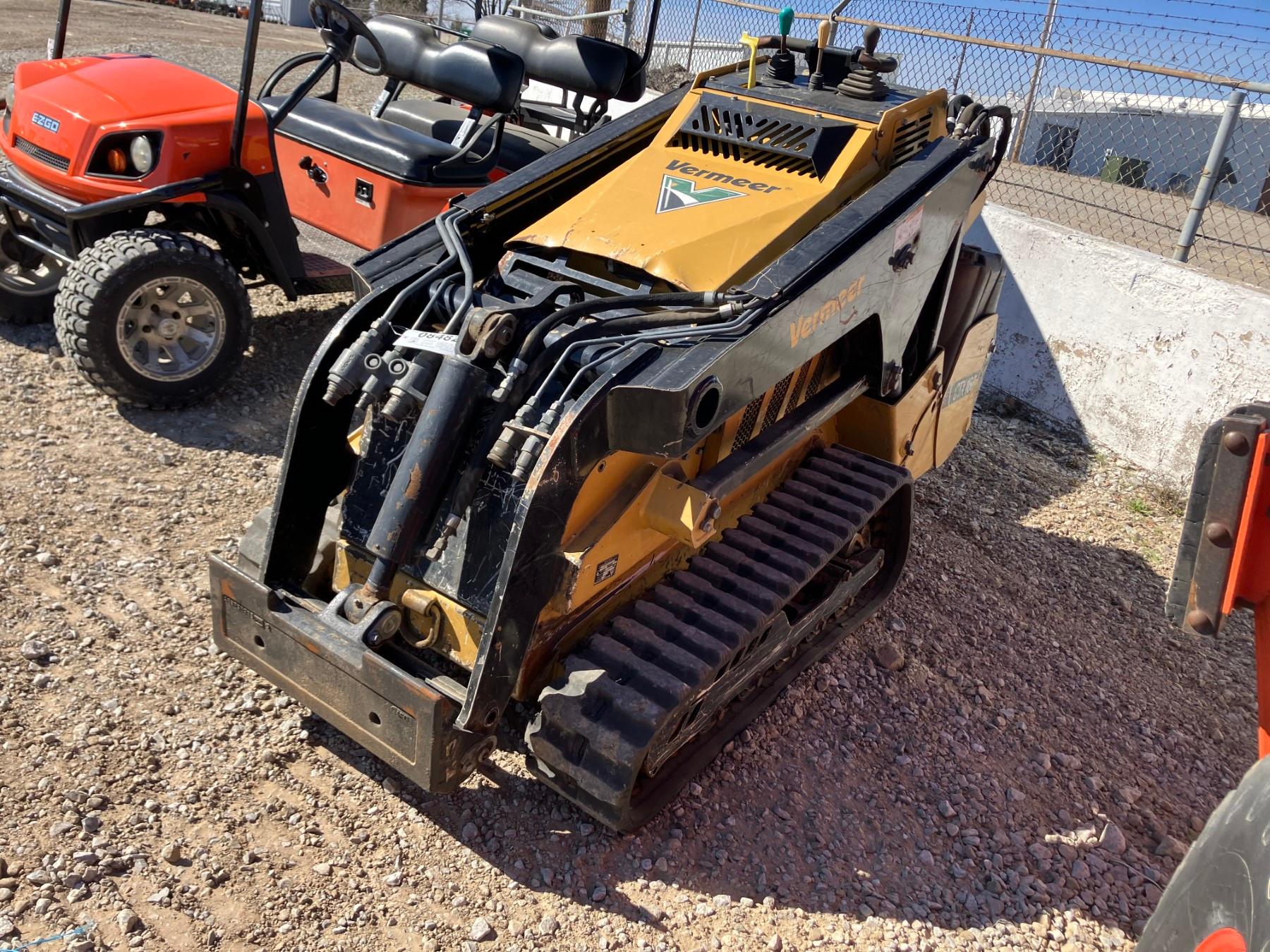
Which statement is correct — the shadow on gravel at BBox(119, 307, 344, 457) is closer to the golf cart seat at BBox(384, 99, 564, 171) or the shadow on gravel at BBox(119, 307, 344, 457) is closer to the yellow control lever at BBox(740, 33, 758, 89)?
the golf cart seat at BBox(384, 99, 564, 171)

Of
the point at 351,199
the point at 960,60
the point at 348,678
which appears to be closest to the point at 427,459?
the point at 348,678

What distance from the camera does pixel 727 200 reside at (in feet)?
11.2

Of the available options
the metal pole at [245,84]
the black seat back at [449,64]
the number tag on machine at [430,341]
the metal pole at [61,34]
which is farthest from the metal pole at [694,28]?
the number tag on machine at [430,341]

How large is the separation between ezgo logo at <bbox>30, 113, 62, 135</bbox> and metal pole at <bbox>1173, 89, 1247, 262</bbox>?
5528 mm

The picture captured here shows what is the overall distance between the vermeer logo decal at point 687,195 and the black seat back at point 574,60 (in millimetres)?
2285

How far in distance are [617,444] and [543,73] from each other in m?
3.70

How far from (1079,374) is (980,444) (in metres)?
0.80

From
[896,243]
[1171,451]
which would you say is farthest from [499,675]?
[1171,451]

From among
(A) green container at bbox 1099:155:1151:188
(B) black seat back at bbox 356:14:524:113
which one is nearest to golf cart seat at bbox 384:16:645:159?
(B) black seat back at bbox 356:14:524:113

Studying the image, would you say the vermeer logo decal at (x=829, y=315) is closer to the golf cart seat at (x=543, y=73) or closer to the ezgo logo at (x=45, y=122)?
the golf cart seat at (x=543, y=73)

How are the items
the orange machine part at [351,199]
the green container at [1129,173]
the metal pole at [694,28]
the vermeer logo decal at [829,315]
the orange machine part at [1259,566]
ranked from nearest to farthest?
the orange machine part at [1259,566] < the vermeer logo decal at [829,315] < the orange machine part at [351,199] < the green container at [1129,173] < the metal pole at [694,28]

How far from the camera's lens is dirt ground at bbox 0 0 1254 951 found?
2.70 metres

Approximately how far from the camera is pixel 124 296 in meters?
4.45

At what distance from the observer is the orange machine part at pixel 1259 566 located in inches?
85.5
